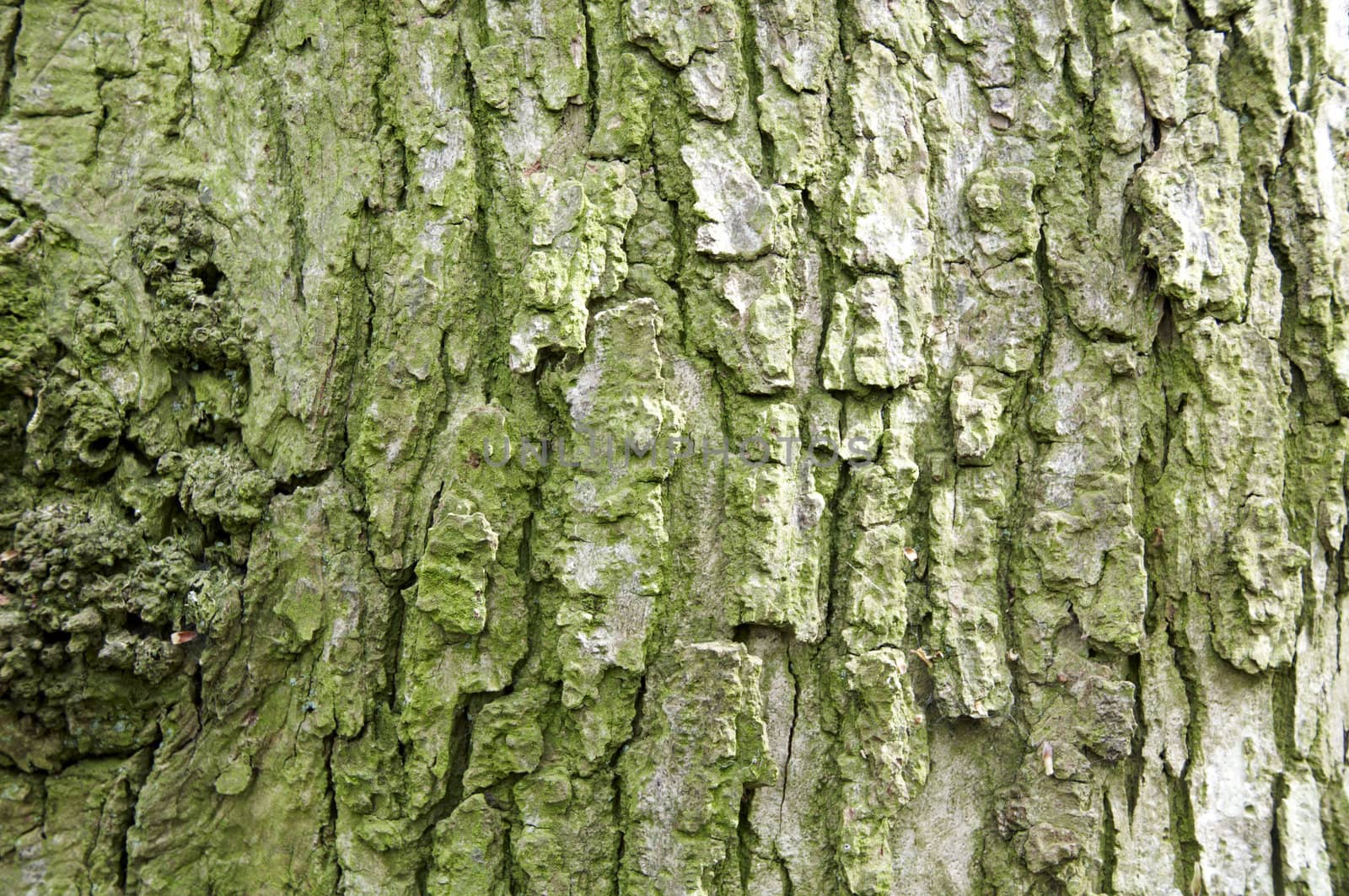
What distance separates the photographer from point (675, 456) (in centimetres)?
134

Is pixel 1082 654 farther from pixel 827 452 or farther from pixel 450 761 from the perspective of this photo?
pixel 450 761

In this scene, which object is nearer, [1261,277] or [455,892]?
[455,892]

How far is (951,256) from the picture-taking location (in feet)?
4.68

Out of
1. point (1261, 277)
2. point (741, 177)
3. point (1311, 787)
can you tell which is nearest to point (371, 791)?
point (741, 177)

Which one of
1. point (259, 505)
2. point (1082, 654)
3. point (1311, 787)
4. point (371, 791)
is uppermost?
point (259, 505)

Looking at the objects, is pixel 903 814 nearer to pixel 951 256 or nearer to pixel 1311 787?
pixel 1311 787

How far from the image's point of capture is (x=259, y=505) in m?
1.40

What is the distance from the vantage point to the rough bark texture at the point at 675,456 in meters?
1.33

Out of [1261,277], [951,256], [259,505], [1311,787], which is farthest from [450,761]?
[1261,277]

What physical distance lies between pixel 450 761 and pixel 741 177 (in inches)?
43.0

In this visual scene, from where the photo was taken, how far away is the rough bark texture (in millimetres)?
1326

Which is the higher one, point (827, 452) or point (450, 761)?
point (827, 452)

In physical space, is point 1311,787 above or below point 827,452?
below

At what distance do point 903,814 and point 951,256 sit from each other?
3.16ft
